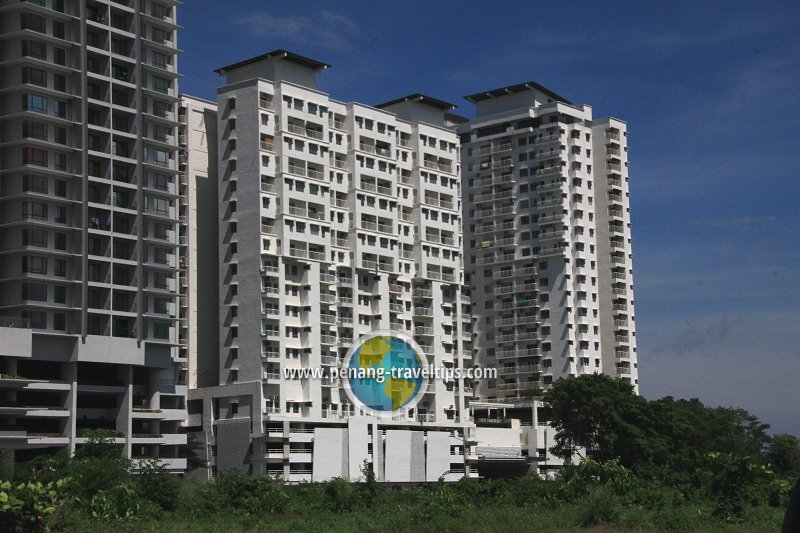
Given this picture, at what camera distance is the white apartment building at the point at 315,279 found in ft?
283

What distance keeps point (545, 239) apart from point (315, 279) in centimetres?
3205

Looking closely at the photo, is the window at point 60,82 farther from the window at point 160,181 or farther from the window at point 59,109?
the window at point 160,181

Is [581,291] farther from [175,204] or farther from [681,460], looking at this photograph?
[175,204]

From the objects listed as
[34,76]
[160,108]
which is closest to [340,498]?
[34,76]

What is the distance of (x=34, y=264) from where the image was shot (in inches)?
2896

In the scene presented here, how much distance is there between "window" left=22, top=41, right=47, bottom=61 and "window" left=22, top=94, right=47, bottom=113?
3.05m

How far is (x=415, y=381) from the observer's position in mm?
96938

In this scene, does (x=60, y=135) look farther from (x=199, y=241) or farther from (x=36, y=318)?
(x=199, y=241)

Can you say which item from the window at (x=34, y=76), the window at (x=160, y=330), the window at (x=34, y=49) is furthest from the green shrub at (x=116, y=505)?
the window at (x=34, y=49)

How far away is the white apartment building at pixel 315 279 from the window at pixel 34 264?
18049 millimetres

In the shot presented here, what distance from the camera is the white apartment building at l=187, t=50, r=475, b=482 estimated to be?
8612 centimetres

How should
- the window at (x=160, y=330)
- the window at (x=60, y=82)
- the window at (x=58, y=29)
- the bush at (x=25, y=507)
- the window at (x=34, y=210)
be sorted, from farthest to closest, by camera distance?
the window at (x=160, y=330), the window at (x=58, y=29), the window at (x=60, y=82), the window at (x=34, y=210), the bush at (x=25, y=507)

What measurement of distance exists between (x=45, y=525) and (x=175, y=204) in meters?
50.5

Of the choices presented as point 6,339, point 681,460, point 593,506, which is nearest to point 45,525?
point 593,506
